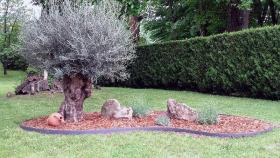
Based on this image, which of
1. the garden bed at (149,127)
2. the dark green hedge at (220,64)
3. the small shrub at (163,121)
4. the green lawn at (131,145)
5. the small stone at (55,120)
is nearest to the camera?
the green lawn at (131,145)

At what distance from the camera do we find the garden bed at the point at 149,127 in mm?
6891

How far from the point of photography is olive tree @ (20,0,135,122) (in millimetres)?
7332

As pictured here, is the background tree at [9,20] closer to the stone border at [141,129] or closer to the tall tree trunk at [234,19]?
the tall tree trunk at [234,19]

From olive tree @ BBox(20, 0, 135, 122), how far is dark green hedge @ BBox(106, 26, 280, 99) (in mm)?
5389

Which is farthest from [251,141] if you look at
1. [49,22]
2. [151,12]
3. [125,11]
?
[151,12]

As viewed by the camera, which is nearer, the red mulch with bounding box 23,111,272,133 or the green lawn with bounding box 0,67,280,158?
the green lawn with bounding box 0,67,280,158

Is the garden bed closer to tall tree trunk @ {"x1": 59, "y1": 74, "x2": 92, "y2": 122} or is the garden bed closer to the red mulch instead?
the red mulch

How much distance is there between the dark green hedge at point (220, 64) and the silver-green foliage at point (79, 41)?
5.50 m

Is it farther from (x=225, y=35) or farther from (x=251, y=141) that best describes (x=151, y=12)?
(x=251, y=141)

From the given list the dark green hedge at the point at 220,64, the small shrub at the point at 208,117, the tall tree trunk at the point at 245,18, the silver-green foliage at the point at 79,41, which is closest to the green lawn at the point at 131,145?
the small shrub at the point at 208,117

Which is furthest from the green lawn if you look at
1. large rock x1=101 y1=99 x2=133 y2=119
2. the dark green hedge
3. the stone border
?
the dark green hedge

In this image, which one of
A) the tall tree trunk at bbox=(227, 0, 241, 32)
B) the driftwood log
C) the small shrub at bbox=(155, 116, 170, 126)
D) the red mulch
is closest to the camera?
the red mulch

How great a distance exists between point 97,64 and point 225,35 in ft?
22.2

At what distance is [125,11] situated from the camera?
460 inches
